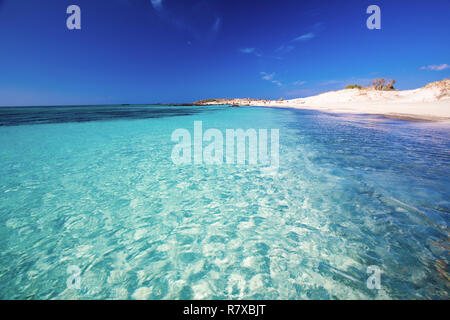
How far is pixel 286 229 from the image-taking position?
3586mm

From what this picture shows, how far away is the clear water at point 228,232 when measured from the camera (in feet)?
8.24

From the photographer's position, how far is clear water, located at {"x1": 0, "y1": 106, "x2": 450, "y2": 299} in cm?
251

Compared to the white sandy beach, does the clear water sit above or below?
below

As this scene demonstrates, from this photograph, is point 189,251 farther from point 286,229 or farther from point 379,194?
point 379,194

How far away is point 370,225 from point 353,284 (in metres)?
1.62

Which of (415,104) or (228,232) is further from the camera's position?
(415,104)

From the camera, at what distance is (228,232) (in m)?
3.60

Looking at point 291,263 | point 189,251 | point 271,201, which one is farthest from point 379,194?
point 189,251

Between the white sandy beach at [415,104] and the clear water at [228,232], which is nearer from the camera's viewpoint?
the clear water at [228,232]

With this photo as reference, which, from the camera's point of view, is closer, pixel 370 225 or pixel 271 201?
pixel 370 225

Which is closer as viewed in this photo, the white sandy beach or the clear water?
the clear water

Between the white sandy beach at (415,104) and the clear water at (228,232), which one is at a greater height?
the white sandy beach at (415,104)

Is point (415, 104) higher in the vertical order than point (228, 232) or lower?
higher
